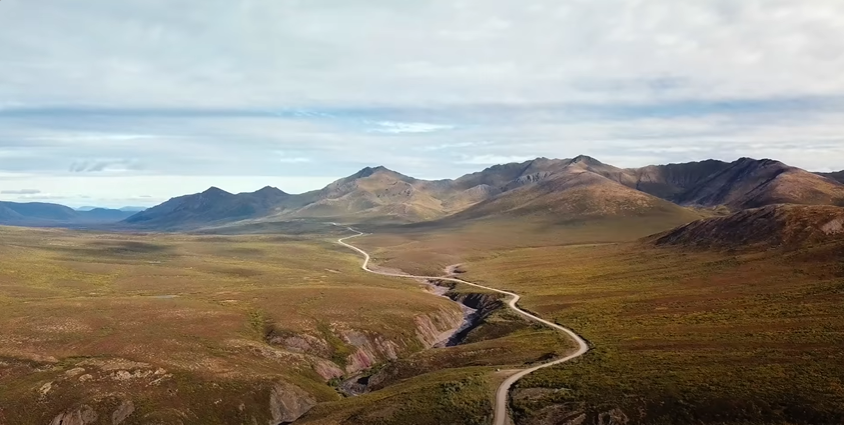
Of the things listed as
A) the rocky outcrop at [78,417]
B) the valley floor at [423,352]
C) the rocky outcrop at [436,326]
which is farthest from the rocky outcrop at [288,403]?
the rocky outcrop at [436,326]

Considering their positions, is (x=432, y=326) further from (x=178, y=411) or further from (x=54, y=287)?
(x=54, y=287)

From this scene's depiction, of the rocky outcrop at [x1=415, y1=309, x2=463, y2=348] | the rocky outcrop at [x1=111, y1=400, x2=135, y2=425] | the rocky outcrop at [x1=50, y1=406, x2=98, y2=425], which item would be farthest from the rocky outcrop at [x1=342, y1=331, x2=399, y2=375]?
the rocky outcrop at [x1=50, y1=406, x2=98, y2=425]

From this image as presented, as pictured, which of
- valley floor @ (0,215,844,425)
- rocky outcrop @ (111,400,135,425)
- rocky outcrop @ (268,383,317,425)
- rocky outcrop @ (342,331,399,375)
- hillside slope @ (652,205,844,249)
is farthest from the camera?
hillside slope @ (652,205,844,249)

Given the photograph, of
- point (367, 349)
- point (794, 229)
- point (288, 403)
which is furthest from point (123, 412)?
point (794, 229)

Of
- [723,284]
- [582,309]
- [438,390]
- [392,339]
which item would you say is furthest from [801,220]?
[438,390]

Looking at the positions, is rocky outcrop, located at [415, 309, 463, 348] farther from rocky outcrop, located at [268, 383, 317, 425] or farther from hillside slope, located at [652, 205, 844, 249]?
hillside slope, located at [652, 205, 844, 249]
